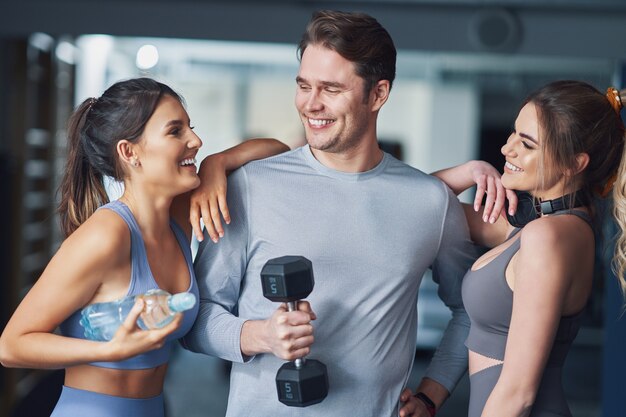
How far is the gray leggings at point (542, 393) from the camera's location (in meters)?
1.76

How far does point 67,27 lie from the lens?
4.12 m

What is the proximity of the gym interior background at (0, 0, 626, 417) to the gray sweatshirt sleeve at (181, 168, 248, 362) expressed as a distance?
0.35m

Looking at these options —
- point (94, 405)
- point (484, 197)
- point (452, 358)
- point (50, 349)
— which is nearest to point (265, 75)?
point (484, 197)

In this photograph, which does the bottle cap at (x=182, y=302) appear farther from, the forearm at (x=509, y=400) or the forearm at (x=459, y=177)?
the forearm at (x=459, y=177)

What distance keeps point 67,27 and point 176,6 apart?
0.55 m

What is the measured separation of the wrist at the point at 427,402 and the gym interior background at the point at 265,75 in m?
0.95

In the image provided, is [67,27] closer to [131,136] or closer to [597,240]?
[131,136]

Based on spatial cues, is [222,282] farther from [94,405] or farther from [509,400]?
[509,400]

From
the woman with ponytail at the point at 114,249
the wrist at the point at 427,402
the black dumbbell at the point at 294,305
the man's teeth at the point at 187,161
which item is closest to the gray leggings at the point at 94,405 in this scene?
the woman with ponytail at the point at 114,249

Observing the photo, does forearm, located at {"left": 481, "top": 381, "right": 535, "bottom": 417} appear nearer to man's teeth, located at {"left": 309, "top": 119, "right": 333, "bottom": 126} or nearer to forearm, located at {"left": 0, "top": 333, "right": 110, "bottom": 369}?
man's teeth, located at {"left": 309, "top": 119, "right": 333, "bottom": 126}

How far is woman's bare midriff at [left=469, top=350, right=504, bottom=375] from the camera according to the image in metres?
1.79

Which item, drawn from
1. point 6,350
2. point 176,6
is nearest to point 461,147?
point 176,6

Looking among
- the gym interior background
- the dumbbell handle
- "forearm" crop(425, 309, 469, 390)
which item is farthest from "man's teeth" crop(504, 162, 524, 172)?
the gym interior background

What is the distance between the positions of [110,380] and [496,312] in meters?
0.82
